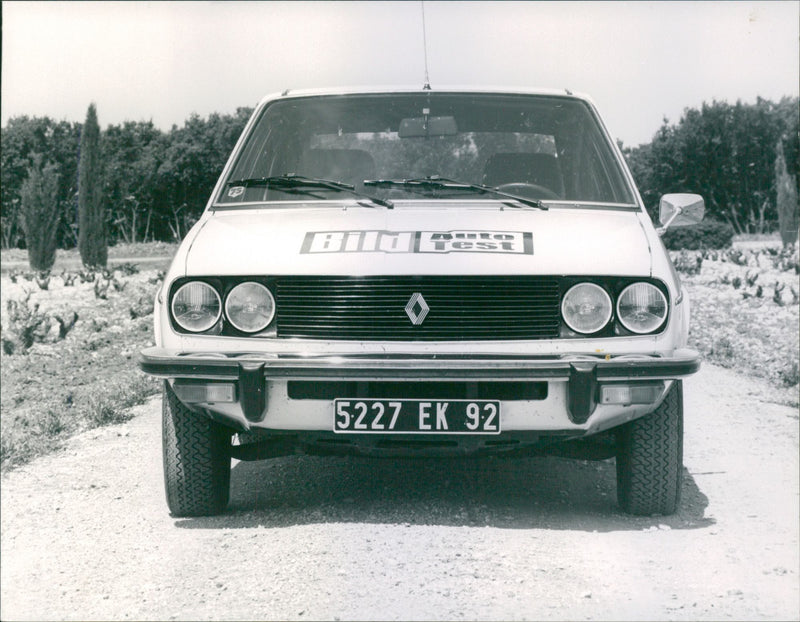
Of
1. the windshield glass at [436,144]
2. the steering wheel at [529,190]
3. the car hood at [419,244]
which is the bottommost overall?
the car hood at [419,244]

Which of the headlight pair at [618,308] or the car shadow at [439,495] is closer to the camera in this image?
the headlight pair at [618,308]

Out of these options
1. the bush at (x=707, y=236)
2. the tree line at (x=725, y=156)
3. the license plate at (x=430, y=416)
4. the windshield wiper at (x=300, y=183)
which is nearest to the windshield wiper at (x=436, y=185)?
the windshield wiper at (x=300, y=183)

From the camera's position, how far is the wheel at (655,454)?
431 centimetres

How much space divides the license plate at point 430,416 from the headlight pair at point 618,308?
50 cm

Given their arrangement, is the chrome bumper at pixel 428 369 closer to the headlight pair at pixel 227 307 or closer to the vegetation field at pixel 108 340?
the headlight pair at pixel 227 307

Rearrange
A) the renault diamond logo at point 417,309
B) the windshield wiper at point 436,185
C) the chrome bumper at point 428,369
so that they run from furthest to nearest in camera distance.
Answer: the windshield wiper at point 436,185
the renault diamond logo at point 417,309
the chrome bumper at point 428,369

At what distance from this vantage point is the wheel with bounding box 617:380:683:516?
4.31m

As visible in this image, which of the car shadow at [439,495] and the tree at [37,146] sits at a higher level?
the tree at [37,146]

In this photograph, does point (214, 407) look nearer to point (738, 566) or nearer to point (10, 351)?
point (738, 566)

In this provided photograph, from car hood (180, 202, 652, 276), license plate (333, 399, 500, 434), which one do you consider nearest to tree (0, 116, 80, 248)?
car hood (180, 202, 652, 276)

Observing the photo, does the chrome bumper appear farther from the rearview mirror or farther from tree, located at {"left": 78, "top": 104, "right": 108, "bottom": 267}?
tree, located at {"left": 78, "top": 104, "right": 108, "bottom": 267}

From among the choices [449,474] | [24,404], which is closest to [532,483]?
[449,474]

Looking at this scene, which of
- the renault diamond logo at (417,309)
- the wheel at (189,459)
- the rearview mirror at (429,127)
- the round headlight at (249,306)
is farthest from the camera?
the rearview mirror at (429,127)

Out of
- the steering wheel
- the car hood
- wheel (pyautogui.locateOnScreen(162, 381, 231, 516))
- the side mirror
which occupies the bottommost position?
wheel (pyautogui.locateOnScreen(162, 381, 231, 516))
